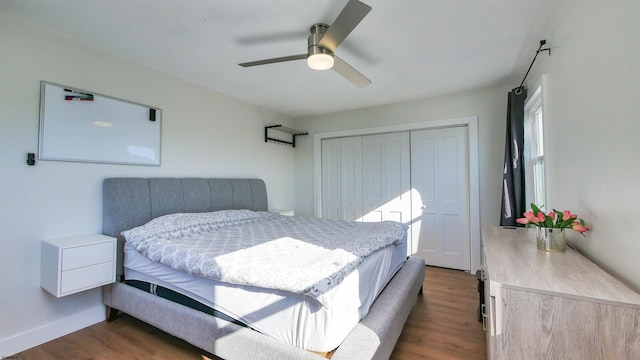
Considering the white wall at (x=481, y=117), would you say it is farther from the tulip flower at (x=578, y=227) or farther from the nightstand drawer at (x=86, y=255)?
the nightstand drawer at (x=86, y=255)

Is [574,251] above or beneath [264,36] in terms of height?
beneath

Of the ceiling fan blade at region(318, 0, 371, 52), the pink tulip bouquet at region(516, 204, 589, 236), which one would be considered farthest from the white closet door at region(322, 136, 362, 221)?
the pink tulip bouquet at region(516, 204, 589, 236)

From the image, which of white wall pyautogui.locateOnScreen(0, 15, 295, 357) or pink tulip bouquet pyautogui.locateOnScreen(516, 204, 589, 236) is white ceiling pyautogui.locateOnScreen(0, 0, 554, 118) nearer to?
white wall pyautogui.locateOnScreen(0, 15, 295, 357)

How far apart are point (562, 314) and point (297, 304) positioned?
1.07m

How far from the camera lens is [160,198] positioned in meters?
2.66

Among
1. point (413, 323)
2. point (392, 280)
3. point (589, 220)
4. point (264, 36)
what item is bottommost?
point (413, 323)

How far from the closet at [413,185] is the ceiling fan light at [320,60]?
91.3 inches

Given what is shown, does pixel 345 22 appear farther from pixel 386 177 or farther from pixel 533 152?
pixel 386 177

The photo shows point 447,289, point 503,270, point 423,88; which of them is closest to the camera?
point 503,270

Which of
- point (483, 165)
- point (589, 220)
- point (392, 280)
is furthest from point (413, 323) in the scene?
point (483, 165)

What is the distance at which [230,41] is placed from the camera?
7.26ft

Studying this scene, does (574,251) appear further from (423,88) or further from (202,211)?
(202,211)

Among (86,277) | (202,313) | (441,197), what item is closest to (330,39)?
(202,313)

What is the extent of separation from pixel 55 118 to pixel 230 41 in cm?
151
